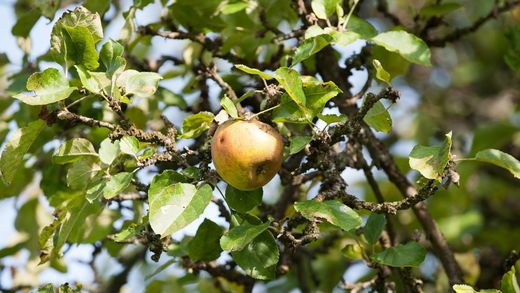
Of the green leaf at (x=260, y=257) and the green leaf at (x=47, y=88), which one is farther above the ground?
the green leaf at (x=47, y=88)

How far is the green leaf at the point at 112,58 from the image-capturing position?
1663mm

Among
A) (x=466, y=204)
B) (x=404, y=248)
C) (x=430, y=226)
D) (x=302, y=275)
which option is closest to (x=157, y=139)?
(x=404, y=248)

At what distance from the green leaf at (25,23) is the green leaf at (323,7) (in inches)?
32.8

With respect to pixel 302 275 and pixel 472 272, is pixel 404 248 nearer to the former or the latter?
pixel 302 275

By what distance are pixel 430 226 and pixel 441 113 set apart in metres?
2.33

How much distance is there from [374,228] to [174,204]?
2.02 ft

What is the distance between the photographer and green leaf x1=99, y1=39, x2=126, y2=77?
1.66 m

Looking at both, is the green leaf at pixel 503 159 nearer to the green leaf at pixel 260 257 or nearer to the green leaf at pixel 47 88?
the green leaf at pixel 260 257

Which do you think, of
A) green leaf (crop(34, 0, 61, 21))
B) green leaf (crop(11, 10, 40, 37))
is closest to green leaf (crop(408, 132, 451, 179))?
green leaf (crop(34, 0, 61, 21))

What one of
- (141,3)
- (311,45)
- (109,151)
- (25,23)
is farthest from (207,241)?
(25,23)

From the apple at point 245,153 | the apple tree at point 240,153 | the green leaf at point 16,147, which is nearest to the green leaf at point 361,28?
the apple tree at point 240,153

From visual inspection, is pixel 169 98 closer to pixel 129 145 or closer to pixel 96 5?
pixel 96 5

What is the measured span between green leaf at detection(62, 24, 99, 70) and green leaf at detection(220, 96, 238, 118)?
11.3 inches

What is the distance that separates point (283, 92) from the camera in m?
1.65
